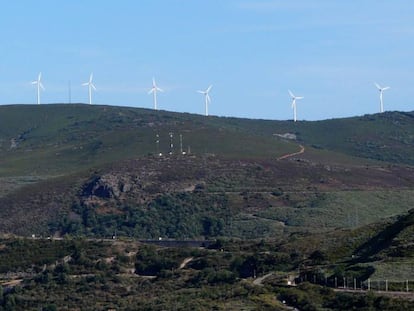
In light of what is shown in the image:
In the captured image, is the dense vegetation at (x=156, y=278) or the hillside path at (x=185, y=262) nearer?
the dense vegetation at (x=156, y=278)

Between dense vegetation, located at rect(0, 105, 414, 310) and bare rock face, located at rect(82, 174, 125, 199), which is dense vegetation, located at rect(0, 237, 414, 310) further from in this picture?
bare rock face, located at rect(82, 174, 125, 199)

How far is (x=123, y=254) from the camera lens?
11344 cm

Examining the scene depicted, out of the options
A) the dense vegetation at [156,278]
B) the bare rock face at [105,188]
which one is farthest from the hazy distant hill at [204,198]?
the dense vegetation at [156,278]

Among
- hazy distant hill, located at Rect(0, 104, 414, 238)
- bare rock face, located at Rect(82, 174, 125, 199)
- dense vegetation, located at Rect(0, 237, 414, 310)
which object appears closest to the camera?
dense vegetation, located at Rect(0, 237, 414, 310)

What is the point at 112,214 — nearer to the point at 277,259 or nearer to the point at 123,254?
the point at 123,254

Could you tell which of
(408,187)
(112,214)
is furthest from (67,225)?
(408,187)

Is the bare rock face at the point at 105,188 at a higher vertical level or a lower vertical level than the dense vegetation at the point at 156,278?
higher

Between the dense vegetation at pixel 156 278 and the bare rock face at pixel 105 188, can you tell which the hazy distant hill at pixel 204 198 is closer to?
the bare rock face at pixel 105 188

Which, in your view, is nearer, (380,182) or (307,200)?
(307,200)

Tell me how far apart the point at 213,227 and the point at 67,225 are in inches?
720

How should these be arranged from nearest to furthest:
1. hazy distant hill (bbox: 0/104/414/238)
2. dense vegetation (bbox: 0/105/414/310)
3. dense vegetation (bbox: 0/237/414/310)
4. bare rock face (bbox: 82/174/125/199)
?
1. dense vegetation (bbox: 0/237/414/310)
2. dense vegetation (bbox: 0/105/414/310)
3. hazy distant hill (bbox: 0/104/414/238)
4. bare rock face (bbox: 82/174/125/199)

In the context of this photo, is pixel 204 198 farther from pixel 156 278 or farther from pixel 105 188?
pixel 156 278

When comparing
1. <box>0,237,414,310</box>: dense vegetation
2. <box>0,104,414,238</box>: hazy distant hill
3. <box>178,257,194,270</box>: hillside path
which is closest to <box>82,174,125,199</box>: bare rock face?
<box>0,104,414,238</box>: hazy distant hill

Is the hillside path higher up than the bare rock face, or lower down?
lower down
